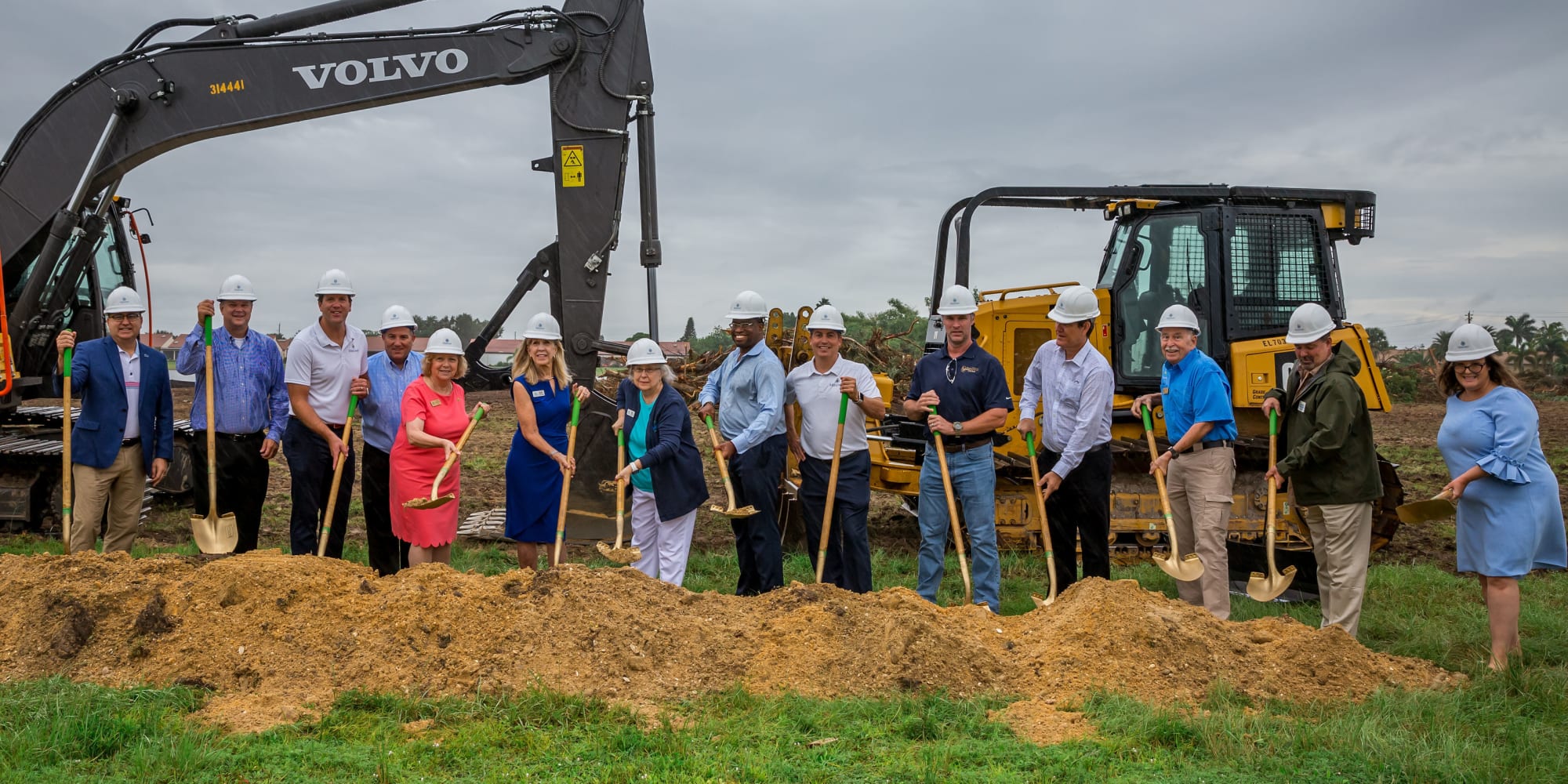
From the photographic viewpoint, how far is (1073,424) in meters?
6.49

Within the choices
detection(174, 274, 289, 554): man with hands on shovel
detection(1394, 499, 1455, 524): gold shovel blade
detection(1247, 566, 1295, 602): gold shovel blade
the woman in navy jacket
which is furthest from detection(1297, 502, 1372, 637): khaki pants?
detection(174, 274, 289, 554): man with hands on shovel

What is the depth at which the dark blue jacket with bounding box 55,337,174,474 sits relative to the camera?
21.8 feet

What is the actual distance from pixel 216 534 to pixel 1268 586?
6272 mm

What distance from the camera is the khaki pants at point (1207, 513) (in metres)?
6.25

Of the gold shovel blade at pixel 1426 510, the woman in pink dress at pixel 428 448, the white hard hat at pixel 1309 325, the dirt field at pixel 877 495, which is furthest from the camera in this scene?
the dirt field at pixel 877 495

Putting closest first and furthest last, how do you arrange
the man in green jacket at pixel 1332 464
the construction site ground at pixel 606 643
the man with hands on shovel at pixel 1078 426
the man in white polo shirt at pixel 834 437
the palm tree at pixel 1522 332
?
the construction site ground at pixel 606 643
the man in green jacket at pixel 1332 464
the man with hands on shovel at pixel 1078 426
the man in white polo shirt at pixel 834 437
the palm tree at pixel 1522 332

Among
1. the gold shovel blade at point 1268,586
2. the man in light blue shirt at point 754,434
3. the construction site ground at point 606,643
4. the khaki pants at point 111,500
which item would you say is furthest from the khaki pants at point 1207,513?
the khaki pants at point 111,500

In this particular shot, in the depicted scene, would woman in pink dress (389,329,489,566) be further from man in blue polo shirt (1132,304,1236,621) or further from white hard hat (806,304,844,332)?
man in blue polo shirt (1132,304,1236,621)

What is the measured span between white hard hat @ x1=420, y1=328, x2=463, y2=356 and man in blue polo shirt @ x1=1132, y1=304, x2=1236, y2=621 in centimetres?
409

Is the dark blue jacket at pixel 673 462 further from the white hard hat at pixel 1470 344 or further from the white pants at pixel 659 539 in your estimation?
the white hard hat at pixel 1470 344

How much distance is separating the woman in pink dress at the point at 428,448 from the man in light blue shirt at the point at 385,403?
34 cm

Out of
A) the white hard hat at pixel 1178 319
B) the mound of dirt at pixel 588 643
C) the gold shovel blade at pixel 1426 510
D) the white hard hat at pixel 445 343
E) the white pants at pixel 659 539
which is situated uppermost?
the white hard hat at pixel 1178 319

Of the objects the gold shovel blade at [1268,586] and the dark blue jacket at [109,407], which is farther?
the dark blue jacket at [109,407]

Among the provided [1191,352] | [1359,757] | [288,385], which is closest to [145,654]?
[288,385]
